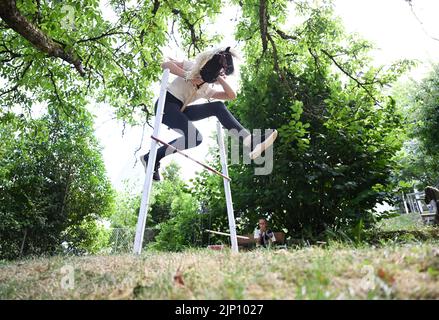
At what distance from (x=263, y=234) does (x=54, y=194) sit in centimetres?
1447

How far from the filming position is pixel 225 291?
4.92 ft

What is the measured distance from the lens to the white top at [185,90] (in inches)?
166

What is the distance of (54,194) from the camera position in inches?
667

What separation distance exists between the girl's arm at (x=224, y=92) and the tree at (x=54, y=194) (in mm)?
11001

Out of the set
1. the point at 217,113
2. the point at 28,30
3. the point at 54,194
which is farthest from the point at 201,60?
the point at 54,194

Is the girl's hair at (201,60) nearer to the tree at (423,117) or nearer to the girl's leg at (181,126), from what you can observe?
the girl's leg at (181,126)

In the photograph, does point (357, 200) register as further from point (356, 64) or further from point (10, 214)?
point (10, 214)

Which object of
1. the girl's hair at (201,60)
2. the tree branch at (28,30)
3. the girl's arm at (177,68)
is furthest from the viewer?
the girl's arm at (177,68)

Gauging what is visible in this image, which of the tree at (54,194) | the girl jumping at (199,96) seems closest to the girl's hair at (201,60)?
the girl jumping at (199,96)

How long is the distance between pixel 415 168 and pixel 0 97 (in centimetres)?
2030

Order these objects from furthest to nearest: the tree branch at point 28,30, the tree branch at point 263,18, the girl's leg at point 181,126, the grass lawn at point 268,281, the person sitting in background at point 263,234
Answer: the person sitting in background at point 263,234 → the tree branch at point 263,18 → the girl's leg at point 181,126 → the tree branch at point 28,30 → the grass lawn at point 268,281

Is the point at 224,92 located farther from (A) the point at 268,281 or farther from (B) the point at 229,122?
(A) the point at 268,281

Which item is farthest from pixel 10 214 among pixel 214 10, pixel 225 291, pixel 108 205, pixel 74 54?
pixel 225 291

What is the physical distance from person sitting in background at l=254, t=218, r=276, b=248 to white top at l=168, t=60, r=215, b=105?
3.29 meters
